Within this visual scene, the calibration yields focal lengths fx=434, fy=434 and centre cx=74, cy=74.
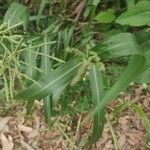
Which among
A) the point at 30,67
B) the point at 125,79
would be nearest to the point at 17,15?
the point at 30,67

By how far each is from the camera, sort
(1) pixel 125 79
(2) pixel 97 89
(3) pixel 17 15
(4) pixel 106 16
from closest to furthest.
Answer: (1) pixel 125 79 → (2) pixel 97 89 → (3) pixel 17 15 → (4) pixel 106 16

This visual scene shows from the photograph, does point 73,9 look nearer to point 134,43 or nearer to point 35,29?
point 35,29

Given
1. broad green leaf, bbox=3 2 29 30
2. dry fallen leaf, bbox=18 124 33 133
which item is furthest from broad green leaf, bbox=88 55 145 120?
dry fallen leaf, bbox=18 124 33 133

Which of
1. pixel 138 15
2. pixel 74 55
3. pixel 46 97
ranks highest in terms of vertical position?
pixel 138 15

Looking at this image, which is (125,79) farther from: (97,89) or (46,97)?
(46,97)

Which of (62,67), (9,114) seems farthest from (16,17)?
(9,114)

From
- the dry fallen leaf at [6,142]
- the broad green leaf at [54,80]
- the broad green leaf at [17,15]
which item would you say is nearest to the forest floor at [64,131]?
the dry fallen leaf at [6,142]

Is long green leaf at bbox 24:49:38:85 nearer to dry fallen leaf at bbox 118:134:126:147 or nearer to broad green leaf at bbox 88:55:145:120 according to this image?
broad green leaf at bbox 88:55:145:120
